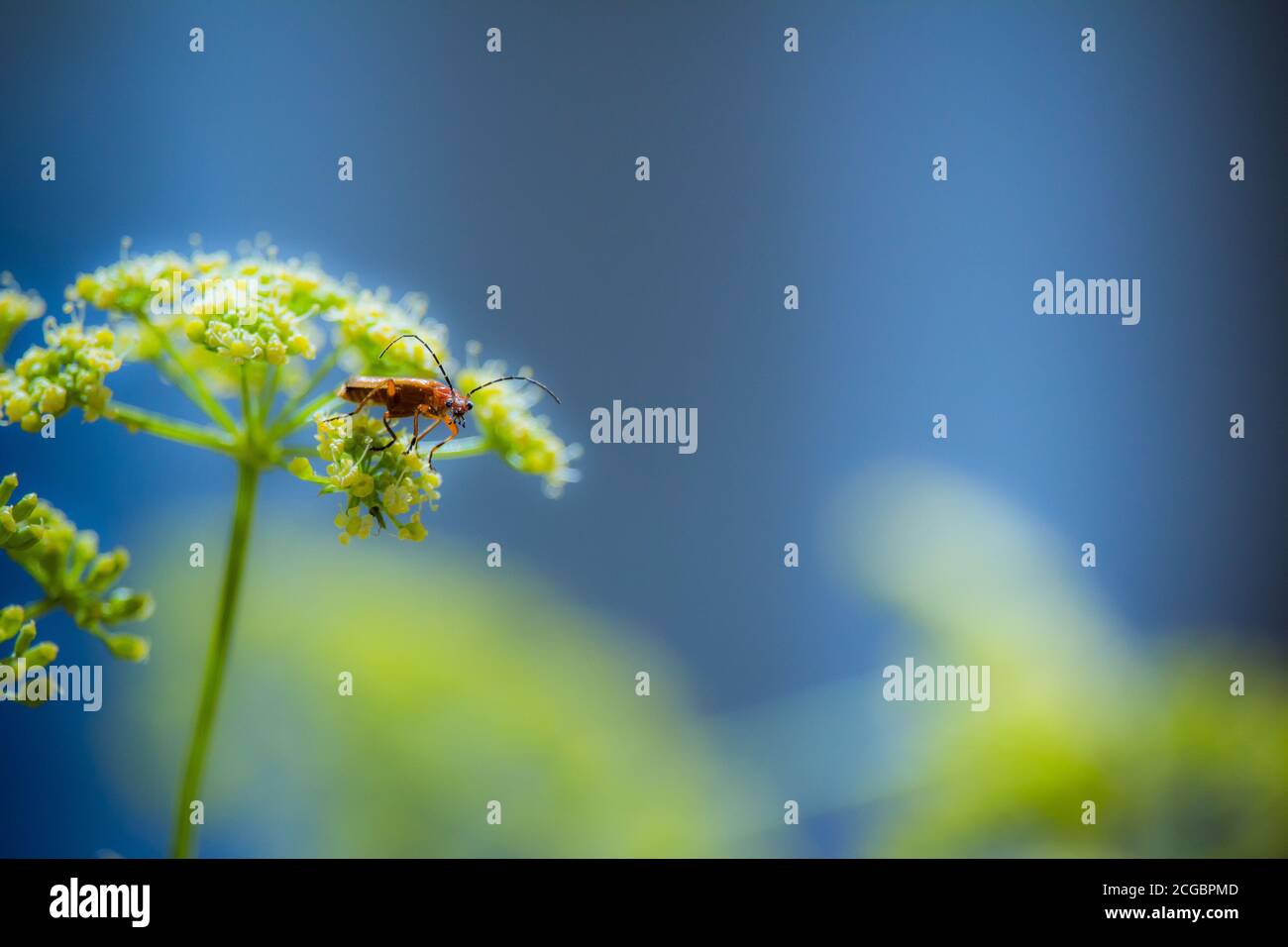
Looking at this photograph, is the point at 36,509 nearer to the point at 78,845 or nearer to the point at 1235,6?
the point at 78,845

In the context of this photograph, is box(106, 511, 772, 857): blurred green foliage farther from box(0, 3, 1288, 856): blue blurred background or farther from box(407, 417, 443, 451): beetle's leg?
box(407, 417, 443, 451): beetle's leg

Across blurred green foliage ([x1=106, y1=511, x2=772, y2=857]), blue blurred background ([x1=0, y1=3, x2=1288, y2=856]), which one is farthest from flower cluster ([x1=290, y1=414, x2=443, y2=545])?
blurred green foliage ([x1=106, y1=511, x2=772, y2=857])

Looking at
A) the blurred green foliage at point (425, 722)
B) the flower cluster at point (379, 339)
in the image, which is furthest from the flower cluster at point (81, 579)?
the blurred green foliage at point (425, 722)

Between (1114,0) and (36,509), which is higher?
(1114,0)

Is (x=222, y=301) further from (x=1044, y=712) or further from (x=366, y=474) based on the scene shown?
(x=1044, y=712)
